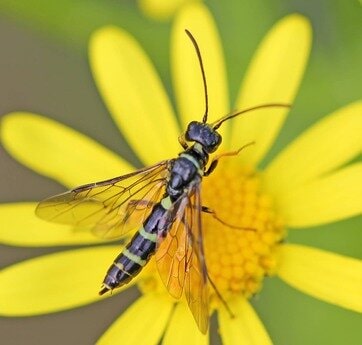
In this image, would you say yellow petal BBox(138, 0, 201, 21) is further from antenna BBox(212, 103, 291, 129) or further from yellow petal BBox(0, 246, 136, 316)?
yellow petal BBox(0, 246, 136, 316)

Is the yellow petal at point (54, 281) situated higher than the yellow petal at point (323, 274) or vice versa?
the yellow petal at point (54, 281)

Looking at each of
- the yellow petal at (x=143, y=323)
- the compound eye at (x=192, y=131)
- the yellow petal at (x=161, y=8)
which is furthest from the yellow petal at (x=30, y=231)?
the yellow petal at (x=161, y=8)

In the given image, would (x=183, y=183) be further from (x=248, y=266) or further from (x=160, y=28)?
(x=160, y=28)

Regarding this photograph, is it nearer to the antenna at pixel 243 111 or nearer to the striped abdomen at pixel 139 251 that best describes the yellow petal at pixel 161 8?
the antenna at pixel 243 111

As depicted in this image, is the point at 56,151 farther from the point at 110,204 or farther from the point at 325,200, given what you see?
the point at 325,200

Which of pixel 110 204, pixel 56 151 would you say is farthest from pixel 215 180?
pixel 56 151

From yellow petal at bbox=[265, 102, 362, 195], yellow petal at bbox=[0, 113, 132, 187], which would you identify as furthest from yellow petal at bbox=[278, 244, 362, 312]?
yellow petal at bbox=[0, 113, 132, 187]
